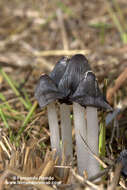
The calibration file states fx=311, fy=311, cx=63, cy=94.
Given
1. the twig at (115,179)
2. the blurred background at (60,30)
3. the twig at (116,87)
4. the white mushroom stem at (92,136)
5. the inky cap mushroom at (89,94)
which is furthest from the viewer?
the blurred background at (60,30)

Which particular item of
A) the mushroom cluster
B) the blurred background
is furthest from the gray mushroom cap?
the blurred background

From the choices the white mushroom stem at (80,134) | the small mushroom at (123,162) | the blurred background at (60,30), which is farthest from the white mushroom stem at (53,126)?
the blurred background at (60,30)

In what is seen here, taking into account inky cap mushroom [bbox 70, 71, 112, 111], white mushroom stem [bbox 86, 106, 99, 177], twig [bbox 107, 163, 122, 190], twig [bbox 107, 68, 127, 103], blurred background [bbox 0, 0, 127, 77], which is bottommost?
twig [bbox 107, 163, 122, 190]

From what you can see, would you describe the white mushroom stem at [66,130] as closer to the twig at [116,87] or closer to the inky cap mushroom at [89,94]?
the inky cap mushroom at [89,94]

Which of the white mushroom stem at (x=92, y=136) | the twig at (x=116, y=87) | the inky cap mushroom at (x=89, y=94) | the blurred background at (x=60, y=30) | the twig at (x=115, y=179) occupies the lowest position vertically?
the twig at (x=115, y=179)

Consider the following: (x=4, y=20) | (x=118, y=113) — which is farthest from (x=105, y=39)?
(x=118, y=113)

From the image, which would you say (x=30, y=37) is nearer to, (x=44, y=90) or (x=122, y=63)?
(x=122, y=63)

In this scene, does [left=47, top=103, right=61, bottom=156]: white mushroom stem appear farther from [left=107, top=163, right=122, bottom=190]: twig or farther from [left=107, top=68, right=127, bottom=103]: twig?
[left=107, top=68, right=127, bottom=103]: twig
